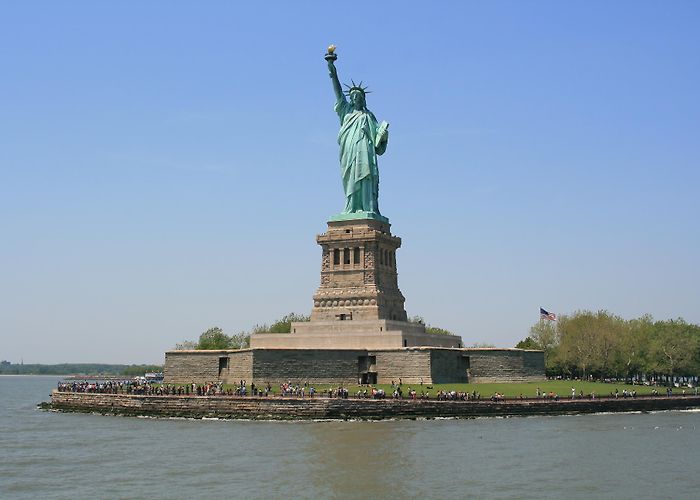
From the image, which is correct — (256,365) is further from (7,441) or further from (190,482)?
(190,482)

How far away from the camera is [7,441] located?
46.9m

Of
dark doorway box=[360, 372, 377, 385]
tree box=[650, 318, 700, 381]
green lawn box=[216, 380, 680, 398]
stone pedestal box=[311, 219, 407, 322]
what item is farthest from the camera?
tree box=[650, 318, 700, 381]

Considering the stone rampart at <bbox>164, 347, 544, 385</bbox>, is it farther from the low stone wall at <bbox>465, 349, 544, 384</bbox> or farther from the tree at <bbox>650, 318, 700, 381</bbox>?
the tree at <bbox>650, 318, 700, 381</bbox>

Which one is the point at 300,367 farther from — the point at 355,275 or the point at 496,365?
the point at 496,365

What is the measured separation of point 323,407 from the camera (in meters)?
54.3

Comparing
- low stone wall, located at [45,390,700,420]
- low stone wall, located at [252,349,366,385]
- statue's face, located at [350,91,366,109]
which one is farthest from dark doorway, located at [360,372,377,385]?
statue's face, located at [350,91,366,109]

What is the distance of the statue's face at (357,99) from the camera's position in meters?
73.9

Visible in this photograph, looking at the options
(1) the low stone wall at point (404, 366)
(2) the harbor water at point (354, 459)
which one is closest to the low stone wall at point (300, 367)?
(1) the low stone wall at point (404, 366)

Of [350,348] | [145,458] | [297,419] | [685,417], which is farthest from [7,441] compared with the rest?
[685,417]

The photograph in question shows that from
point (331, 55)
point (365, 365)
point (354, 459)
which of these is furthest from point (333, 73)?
point (354, 459)

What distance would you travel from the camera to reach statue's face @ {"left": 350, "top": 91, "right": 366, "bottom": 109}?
7394 cm

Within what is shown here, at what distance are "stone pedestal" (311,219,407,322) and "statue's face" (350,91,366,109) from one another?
9750mm

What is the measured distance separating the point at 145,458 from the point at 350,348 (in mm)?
28165

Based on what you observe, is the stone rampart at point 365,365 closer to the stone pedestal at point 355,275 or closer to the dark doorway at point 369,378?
the dark doorway at point 369,378
